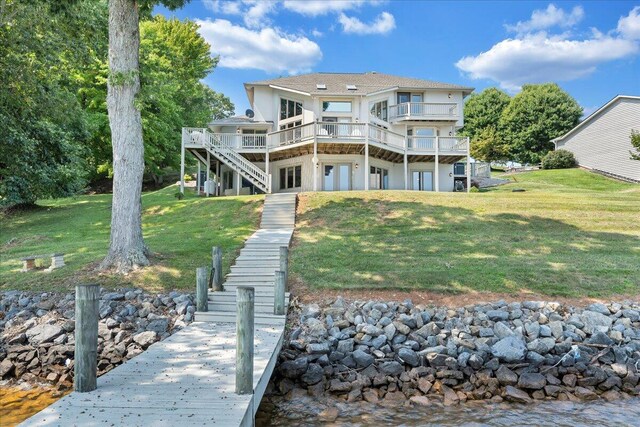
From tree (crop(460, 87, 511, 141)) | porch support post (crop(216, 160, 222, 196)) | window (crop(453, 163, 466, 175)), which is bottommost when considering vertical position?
porch support post (crop(216, 160, 222, 196))

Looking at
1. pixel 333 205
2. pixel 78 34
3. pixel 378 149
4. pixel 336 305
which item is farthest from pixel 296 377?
pixel 378 149

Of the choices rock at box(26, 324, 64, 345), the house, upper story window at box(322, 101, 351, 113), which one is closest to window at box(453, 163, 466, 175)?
the house

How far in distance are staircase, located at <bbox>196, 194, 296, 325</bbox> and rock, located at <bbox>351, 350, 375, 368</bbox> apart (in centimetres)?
179

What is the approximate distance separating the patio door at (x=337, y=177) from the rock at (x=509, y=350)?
19391 millimetres

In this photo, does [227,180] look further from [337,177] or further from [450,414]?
[450,414]

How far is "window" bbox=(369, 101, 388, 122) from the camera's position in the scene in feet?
92.0

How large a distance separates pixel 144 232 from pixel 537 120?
50.0m

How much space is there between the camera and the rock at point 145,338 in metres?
7.55

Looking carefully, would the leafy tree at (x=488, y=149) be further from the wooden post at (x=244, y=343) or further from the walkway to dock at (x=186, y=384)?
the wooden post at (x=244, y=343)

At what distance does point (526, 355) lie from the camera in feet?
23.8

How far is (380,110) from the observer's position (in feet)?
94.0

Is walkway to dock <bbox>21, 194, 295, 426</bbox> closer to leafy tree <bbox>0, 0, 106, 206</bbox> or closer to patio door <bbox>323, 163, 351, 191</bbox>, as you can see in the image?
leafy tree <bbox>0, 0, 106, 206</bbox>

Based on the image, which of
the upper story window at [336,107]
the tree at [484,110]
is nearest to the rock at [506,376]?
the upper story window at [336,107]

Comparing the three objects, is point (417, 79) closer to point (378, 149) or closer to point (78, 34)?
point (378, 149)
